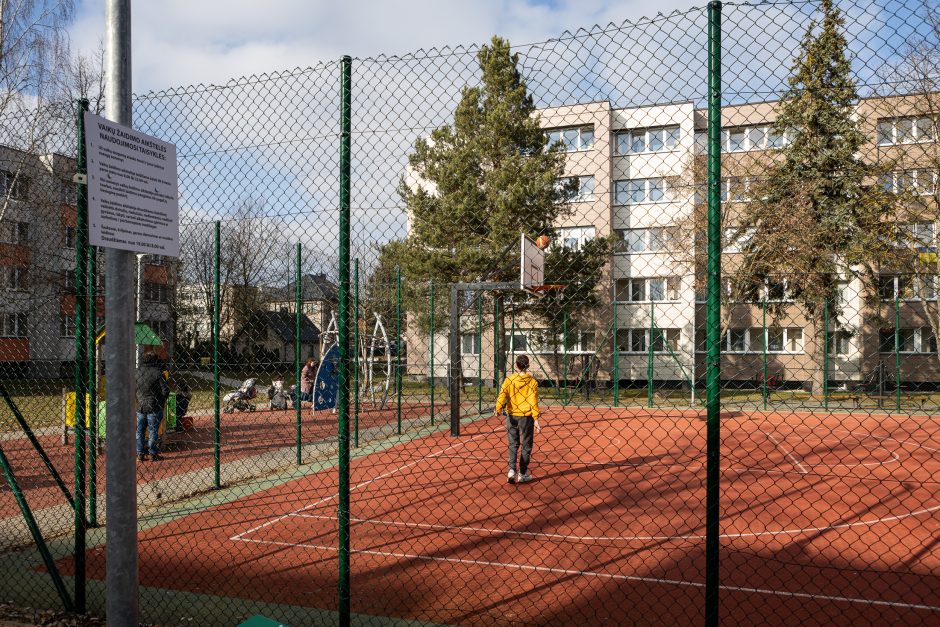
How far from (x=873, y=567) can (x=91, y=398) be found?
6190mm

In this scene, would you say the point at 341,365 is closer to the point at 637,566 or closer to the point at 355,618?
the point at 355,618

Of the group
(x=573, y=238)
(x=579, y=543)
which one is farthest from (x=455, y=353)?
(x=573, y=238)

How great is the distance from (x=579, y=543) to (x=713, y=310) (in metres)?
3.64

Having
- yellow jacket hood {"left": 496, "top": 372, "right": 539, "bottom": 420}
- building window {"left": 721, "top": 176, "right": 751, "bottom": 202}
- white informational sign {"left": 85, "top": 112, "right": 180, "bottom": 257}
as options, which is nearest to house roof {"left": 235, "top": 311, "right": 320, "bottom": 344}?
yellow jacket hood {"left": 496, "top": 372, "right": 539, "bottom": 420}

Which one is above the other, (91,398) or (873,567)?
(91,398)

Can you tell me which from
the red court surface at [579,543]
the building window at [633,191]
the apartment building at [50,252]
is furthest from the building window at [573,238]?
the building window at [633,191]

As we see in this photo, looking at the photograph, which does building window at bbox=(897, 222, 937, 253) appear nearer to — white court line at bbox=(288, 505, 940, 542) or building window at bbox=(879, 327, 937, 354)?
building window at bbox=(879, 327, 937, 354)

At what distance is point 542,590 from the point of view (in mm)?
4699

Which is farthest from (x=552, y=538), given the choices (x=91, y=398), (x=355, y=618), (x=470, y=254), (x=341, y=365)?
(x=470, y=254)

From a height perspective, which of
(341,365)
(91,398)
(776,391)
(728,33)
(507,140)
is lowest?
Answer: (776,391)

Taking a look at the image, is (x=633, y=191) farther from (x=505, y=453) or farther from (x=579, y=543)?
(x=505, y=453)

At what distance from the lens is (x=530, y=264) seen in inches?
508

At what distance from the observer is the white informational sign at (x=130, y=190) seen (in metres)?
2.69

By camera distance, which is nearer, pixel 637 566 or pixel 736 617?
pixel 736 617
